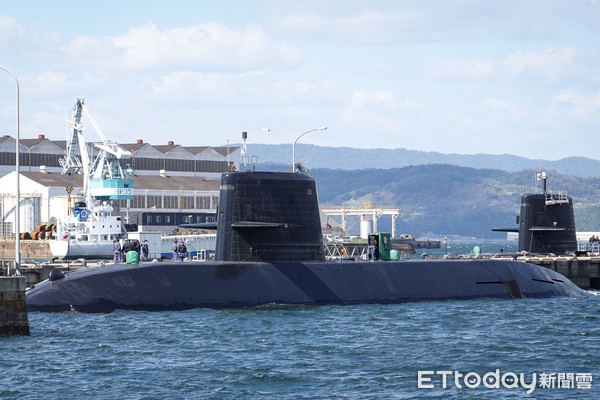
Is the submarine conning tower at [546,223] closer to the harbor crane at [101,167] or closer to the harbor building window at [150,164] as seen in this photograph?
the harbor crane at [101,167]

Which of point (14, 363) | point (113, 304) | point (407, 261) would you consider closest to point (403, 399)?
point (14, 363)

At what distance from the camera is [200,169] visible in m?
156

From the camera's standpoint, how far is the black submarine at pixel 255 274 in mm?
39094

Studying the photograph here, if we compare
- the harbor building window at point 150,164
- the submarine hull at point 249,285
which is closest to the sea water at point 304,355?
the submarine hull at point 249,285

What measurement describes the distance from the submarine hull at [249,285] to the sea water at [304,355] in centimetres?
64

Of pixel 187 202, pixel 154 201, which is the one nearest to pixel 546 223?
pixel 154 201

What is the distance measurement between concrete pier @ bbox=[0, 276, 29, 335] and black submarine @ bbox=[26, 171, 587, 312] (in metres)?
7.31

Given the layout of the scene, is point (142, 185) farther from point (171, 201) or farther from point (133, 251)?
point (133, 251)

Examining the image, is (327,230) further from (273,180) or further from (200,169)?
(273,180)

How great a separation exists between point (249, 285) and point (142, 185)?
3660 inches

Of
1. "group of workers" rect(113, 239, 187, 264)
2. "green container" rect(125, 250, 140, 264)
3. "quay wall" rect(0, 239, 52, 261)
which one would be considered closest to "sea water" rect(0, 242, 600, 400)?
"green container" rect(125, 250, 140, 264)

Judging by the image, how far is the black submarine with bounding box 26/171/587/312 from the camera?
39094mm

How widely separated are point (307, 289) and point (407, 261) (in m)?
7.19

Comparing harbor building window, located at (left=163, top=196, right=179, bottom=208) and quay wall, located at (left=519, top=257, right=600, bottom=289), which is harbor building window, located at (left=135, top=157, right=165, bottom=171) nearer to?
harbor building window, located at (left=163, top=196, right=179, bottom=208)
